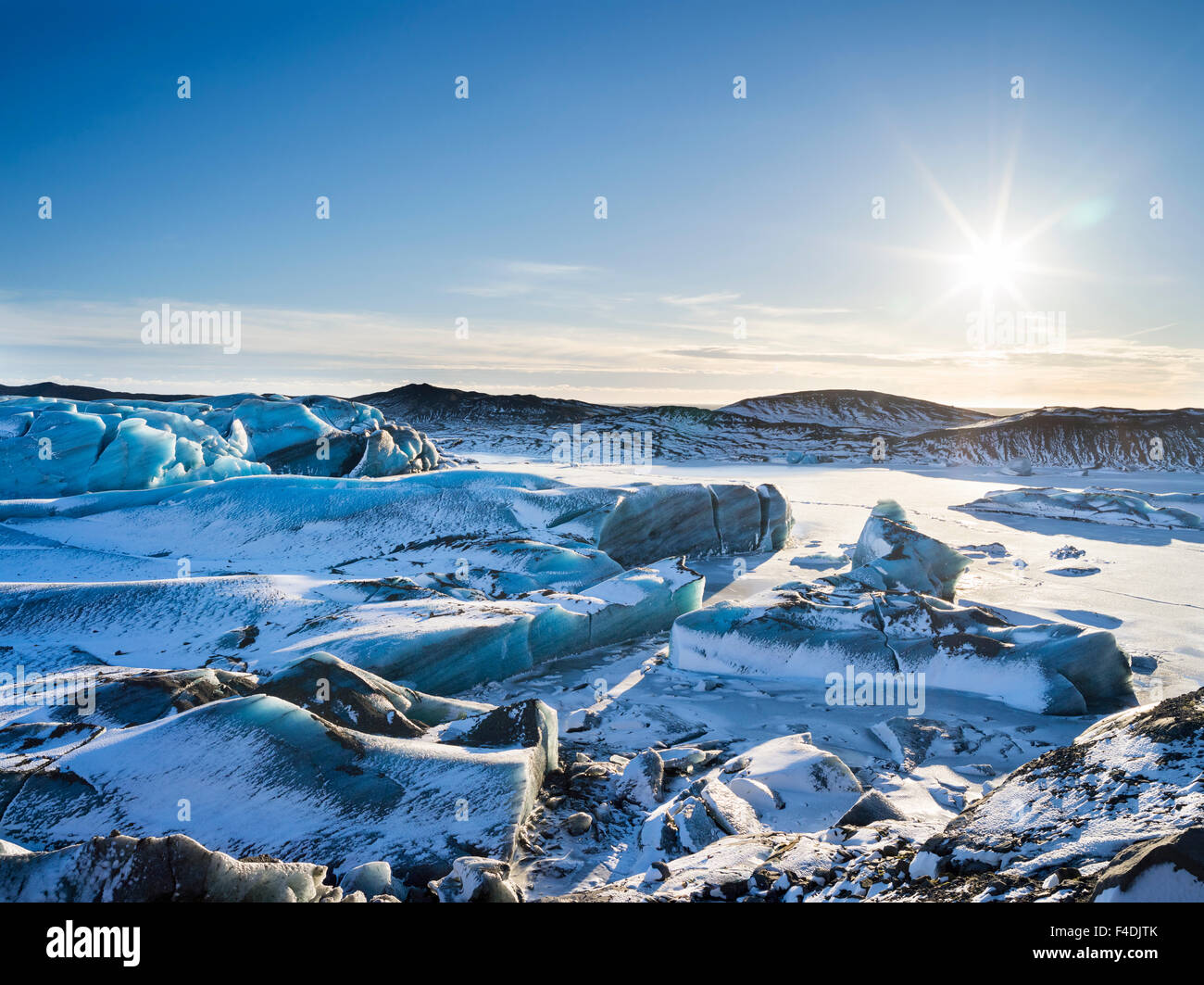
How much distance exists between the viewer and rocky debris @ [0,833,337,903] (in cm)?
240

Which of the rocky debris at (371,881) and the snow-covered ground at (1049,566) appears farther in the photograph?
the snow-covered ground at (1049,566)

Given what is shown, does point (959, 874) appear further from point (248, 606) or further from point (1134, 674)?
point (248, 606)

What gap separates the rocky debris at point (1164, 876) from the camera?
1.89 metres

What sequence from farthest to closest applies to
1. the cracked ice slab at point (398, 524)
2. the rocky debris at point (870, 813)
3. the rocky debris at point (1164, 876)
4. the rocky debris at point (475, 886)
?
the cracked ice slab at point (398, 524), the rocky debris at point (870, 813), the rocky debris at point (475, 886), the rocky debris at point (1164, 876)

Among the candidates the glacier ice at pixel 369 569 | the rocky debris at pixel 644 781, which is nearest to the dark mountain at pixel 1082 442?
the glacier ice at pixel 369 569

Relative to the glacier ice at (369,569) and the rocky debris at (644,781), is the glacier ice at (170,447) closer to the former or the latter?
the glacier ice at (369,569)

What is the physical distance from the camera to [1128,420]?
3825 cm

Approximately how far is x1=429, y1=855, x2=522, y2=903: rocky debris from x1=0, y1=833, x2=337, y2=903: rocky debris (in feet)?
1.71

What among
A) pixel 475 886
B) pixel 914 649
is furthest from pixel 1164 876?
pixel 914 649

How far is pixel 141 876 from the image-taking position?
241cm

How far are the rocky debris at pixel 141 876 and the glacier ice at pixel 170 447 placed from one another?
Result: 1251 centimetres

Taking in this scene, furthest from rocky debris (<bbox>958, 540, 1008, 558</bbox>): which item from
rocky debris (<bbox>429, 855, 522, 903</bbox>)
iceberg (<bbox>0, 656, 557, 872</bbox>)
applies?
rocky debris (<bbox>429, 855, 522, 903</bbox>)

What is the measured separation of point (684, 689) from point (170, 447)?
1203cm
